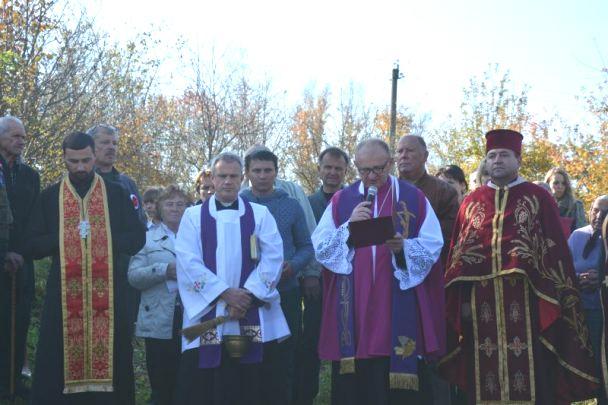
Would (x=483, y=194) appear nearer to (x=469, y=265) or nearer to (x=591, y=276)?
(x=469, y=265)

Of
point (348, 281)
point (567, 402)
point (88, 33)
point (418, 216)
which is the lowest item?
point (567, 402)

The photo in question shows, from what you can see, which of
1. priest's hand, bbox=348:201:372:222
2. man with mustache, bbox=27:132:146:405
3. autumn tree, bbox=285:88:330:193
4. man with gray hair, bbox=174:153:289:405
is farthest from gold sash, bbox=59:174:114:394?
autumn tree, bbox=285:88:330:193

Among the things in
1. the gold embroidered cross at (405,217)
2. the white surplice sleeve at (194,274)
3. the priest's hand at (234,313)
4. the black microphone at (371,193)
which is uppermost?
the black microphone at (371,193)

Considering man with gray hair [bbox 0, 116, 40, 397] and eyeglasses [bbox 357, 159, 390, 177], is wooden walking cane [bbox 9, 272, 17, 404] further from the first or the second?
eyeglasses [bbox 357, 159, 390, 177]

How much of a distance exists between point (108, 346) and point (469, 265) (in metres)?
2.86

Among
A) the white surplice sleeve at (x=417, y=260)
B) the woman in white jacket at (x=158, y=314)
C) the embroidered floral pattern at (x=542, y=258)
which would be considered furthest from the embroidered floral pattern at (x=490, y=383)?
the woman in white jacket at (x=158, y=314)

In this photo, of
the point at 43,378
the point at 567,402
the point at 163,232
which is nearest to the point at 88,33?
the point at 163,232

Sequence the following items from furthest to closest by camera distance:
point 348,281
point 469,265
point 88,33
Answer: point 88,33 < point 469,265 < point 348,281

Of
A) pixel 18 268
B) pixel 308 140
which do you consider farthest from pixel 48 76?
pixel 308 140

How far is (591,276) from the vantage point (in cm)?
717

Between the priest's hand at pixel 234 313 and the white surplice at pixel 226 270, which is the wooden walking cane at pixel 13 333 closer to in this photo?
the white surplice at pixel 226 270

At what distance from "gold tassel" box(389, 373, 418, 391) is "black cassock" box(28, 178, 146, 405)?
82.4 inches

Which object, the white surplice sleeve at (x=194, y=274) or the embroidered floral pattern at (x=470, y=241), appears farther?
the embroidered floral pattern at (x=470, y=241)

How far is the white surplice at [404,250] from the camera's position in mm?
6152
